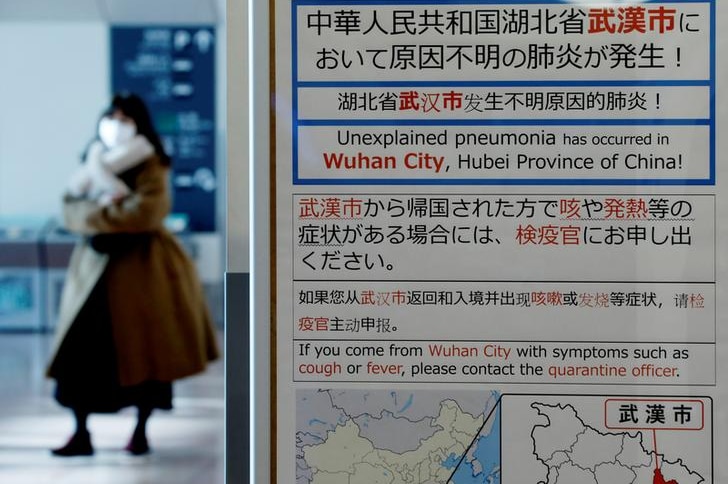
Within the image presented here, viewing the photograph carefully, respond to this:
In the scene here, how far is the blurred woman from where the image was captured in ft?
15.8

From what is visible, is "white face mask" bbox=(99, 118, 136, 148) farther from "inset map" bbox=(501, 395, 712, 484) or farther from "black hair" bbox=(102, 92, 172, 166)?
"inset map" bbox=(501, 395, 712, 484)

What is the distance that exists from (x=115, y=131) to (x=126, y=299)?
0.92m

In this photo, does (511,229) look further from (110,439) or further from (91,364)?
(110,439)

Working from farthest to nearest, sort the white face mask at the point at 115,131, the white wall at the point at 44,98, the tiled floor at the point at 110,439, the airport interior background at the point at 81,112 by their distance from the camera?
1. the white wall at the point at 44,98
2. the airport interior background at the point at 81,112
3. the white face mask at the point at 115,131
4. the tiled floor at the point at 110,439

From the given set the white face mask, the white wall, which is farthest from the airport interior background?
the white face mask

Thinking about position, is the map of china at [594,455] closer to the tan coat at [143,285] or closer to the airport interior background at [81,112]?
the tan coat at [143,285]

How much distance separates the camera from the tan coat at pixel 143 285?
4.86m

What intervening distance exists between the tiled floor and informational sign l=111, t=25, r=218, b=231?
2.96 metres

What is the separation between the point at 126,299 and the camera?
4875 mm

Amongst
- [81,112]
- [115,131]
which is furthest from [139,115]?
[81,112]

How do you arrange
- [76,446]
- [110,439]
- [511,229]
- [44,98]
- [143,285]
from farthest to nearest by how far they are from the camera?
[44,98] → [110,439] → [76,446] → [143,285] → [511,229]

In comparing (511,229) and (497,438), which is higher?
(511,229)

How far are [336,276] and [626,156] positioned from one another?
17.5 inches

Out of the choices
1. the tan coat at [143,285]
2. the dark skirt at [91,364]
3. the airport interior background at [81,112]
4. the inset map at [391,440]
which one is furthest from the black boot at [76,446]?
the airport interior background at [81,112]
